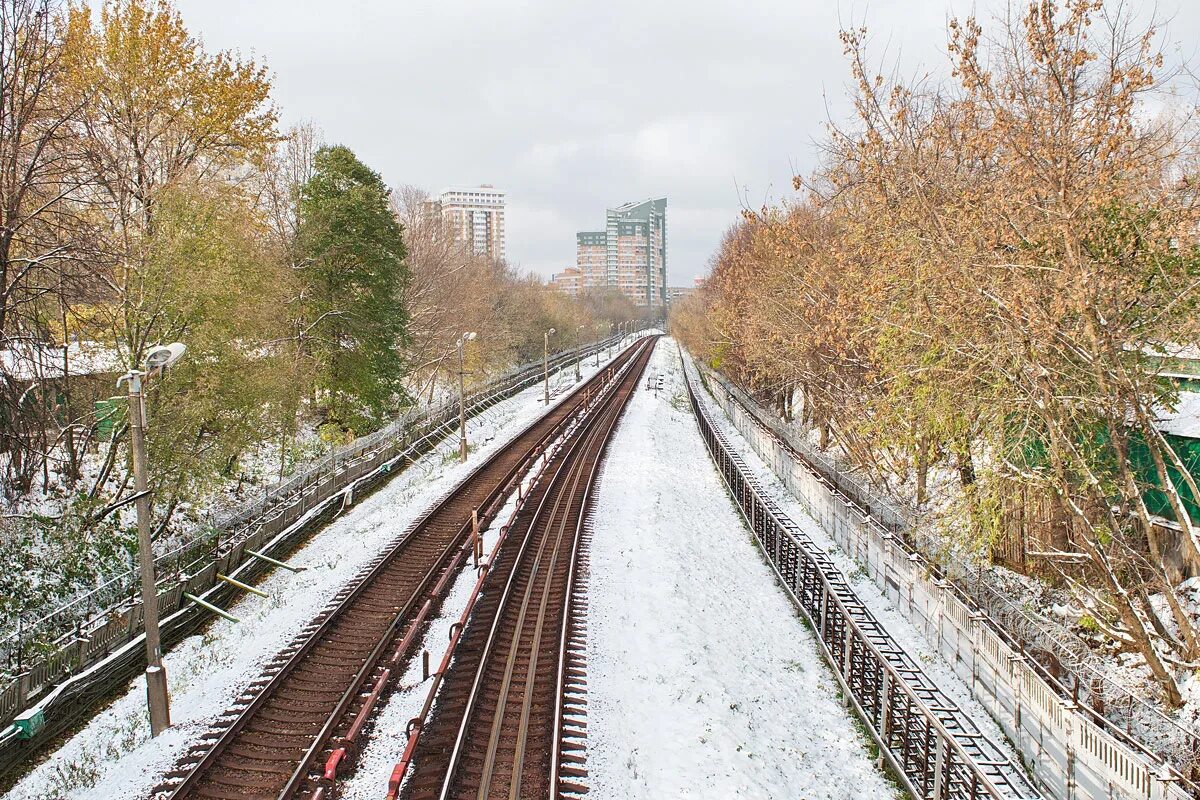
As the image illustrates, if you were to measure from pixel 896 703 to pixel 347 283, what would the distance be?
989 inches

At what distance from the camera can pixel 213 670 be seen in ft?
39.9

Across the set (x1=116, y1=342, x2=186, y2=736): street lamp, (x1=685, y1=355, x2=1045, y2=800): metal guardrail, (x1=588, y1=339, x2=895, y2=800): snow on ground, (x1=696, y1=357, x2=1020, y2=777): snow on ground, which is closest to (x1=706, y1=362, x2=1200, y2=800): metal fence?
(x1=696, y1=357, x2=1020, y2=777): snow on ground

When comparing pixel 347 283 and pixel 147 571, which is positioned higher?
pixel 347 283

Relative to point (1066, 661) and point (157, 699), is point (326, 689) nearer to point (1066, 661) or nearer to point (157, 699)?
point (157, 699)

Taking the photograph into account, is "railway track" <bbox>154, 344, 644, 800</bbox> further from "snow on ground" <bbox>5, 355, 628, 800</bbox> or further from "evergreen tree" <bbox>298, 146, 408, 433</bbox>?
"evergreen tree" <bbox>298, 146, 408, 433</bbox>

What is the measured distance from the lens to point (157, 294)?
16391 mm

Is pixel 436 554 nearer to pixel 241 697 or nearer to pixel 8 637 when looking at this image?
pixel 241 697


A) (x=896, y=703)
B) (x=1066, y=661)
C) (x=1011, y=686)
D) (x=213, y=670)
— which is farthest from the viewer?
(x=1066, y=661)

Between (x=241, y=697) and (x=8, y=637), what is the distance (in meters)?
4.57

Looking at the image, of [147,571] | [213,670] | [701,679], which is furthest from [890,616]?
[147,571]

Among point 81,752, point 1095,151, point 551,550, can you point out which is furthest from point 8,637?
point 1095,151

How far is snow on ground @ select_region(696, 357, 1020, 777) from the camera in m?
12.0

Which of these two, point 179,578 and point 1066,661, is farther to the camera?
point 179,578

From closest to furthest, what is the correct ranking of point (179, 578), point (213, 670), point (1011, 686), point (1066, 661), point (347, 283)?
1. point (1011, 686)
2. point (213, 670)
3. point (1066, 661)
4. point (179, 578)
5. point (347, 283)
